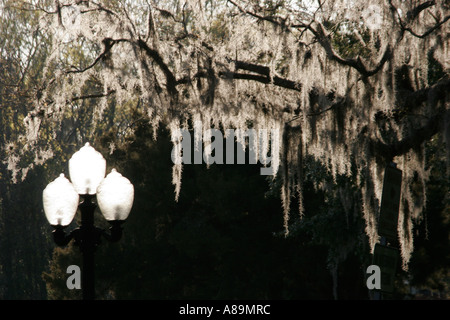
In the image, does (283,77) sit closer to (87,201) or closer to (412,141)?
(412,141)

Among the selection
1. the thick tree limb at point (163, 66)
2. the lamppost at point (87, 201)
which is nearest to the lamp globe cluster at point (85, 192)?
the lamppost at point (87, 201)

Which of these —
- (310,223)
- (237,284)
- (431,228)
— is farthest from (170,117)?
(237,284)

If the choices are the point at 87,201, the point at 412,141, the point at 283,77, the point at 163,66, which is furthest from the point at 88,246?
the point at 412,141

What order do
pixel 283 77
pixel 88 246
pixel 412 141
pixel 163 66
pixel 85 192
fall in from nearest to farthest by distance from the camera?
pixel 88 246
pixel 85 192
pixel 412 141
pixel 163 66
pixel 283 77

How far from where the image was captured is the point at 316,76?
700 cm

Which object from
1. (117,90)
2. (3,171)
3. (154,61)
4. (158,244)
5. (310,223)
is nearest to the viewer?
(154,61)

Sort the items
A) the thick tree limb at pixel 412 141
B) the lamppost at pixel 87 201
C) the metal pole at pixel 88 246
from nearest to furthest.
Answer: the metal pole at pixel 88 246 < the lamppost at pixel 87 201 < the thick tree limb at pixel 412 141

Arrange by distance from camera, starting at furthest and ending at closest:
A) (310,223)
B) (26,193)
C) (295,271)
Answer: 1. (26,193)
2. (295,271)
3. (310,223)

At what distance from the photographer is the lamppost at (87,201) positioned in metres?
6.27

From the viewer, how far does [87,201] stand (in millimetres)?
6453

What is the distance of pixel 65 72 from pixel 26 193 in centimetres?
2837

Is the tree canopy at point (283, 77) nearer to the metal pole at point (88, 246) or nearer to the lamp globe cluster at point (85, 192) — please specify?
the lamp globe cluster at point (85, 192)

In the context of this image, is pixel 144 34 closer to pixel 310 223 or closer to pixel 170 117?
pixel 170 117

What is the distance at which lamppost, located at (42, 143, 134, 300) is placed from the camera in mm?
6266
